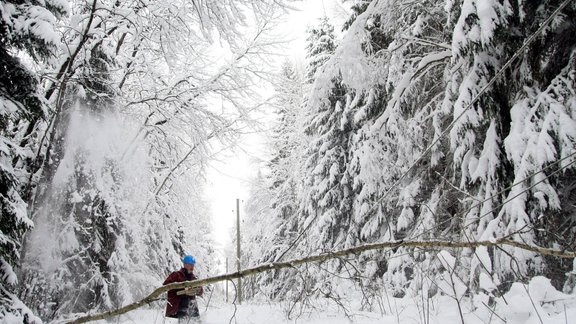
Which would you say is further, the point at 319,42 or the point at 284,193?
the point at 284,193

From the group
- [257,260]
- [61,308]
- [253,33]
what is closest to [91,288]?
[61,308]

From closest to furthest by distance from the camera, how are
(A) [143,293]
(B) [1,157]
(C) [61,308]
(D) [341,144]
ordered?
(B) [1,157]
(C) [61,308]
(A) [143,293]
(D) [341,144]

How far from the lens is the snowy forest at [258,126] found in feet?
11.7

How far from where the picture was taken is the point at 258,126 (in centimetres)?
932

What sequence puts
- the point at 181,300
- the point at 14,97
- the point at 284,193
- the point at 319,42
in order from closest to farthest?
the point at 14,97, the point at 181,300, the point at 319,42, the point at 284,193

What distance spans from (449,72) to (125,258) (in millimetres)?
7211

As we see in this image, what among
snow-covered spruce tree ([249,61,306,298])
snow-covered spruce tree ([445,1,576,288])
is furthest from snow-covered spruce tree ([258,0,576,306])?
snow-covered spruce tree ([249,61,306,298])

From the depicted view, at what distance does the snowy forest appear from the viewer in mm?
3580

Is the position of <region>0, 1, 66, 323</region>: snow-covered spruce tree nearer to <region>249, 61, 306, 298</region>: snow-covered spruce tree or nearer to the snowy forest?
the snowy forest

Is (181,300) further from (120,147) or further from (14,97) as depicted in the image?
(14,97)

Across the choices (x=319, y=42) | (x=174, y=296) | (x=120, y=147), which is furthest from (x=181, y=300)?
(x=319, y=42)

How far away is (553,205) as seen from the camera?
163 inches

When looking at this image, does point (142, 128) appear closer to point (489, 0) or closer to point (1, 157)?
point (1, 157)

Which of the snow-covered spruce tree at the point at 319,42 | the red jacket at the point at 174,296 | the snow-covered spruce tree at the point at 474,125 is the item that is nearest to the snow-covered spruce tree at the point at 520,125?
the snow-covered spruce tree at the point at 474,125
